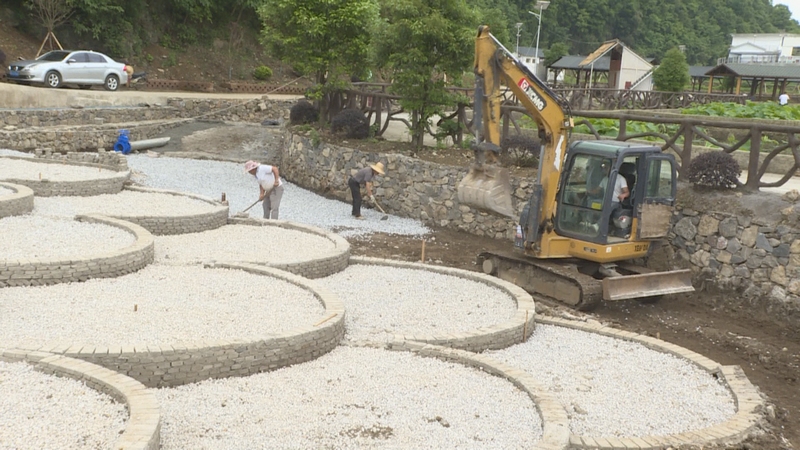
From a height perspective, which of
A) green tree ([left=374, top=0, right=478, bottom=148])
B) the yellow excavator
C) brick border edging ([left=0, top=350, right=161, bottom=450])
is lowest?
brick border edging ([left=0, top=350, right=161, bottom=450])

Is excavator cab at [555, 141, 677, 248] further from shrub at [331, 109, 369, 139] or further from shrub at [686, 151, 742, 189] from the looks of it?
shrub at [331, 109, 369, 139]

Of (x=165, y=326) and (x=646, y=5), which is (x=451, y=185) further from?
(x=646, y=5)

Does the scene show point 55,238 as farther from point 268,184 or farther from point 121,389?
point 121,389

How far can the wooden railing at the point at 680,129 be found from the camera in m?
13.0

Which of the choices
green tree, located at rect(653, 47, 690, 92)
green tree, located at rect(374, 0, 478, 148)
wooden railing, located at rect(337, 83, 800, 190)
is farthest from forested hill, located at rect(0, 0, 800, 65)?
green tree, located at rect(653, 47, 690, 92)

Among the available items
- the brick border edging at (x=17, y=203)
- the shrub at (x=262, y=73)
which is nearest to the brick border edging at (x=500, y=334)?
the brick border edging at (x=17, y=203)

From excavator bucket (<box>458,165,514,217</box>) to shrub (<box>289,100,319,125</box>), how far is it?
12.8 metres

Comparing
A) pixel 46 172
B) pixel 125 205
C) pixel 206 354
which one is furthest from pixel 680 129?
pixel 46 172

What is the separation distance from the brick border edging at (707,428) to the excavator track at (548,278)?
0.92 m

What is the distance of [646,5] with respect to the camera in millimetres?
88125

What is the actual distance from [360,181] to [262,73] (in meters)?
23.4

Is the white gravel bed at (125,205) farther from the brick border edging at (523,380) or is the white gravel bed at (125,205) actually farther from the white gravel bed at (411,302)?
the brick border edging at (523,380)

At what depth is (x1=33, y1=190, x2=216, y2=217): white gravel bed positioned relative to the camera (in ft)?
45.0

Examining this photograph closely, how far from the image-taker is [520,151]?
1741cm
